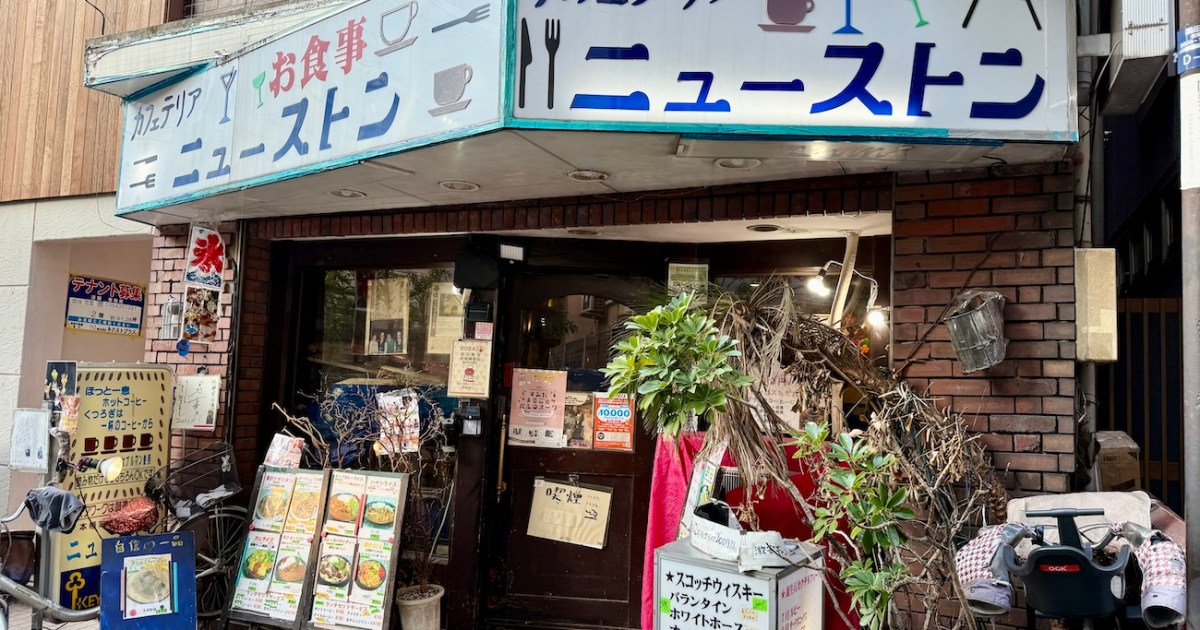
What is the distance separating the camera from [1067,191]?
3.80 meters

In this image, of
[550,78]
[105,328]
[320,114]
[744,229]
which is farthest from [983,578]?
[105,328]

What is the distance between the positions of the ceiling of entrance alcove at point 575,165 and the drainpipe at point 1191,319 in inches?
30.2

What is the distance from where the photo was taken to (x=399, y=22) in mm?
4086

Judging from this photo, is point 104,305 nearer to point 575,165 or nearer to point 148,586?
point 148,586

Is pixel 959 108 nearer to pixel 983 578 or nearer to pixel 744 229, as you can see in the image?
pixel 744 229

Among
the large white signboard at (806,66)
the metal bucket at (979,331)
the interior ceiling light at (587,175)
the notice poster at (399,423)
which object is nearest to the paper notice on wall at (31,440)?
the notice poster at (399,423)

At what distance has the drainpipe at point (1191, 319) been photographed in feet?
8.82

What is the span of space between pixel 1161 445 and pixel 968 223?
4138 mm

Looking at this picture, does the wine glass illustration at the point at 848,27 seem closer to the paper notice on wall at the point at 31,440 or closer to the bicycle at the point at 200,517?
the bicycle at the point at 200,517

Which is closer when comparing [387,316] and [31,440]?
[31,440]

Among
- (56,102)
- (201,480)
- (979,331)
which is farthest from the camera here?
(56,102)

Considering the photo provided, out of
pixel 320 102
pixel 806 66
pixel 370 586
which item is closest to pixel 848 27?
pixel 806 66

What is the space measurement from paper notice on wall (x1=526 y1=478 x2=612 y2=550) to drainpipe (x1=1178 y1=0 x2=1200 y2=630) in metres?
3.62

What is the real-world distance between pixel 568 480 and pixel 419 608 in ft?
4.58
